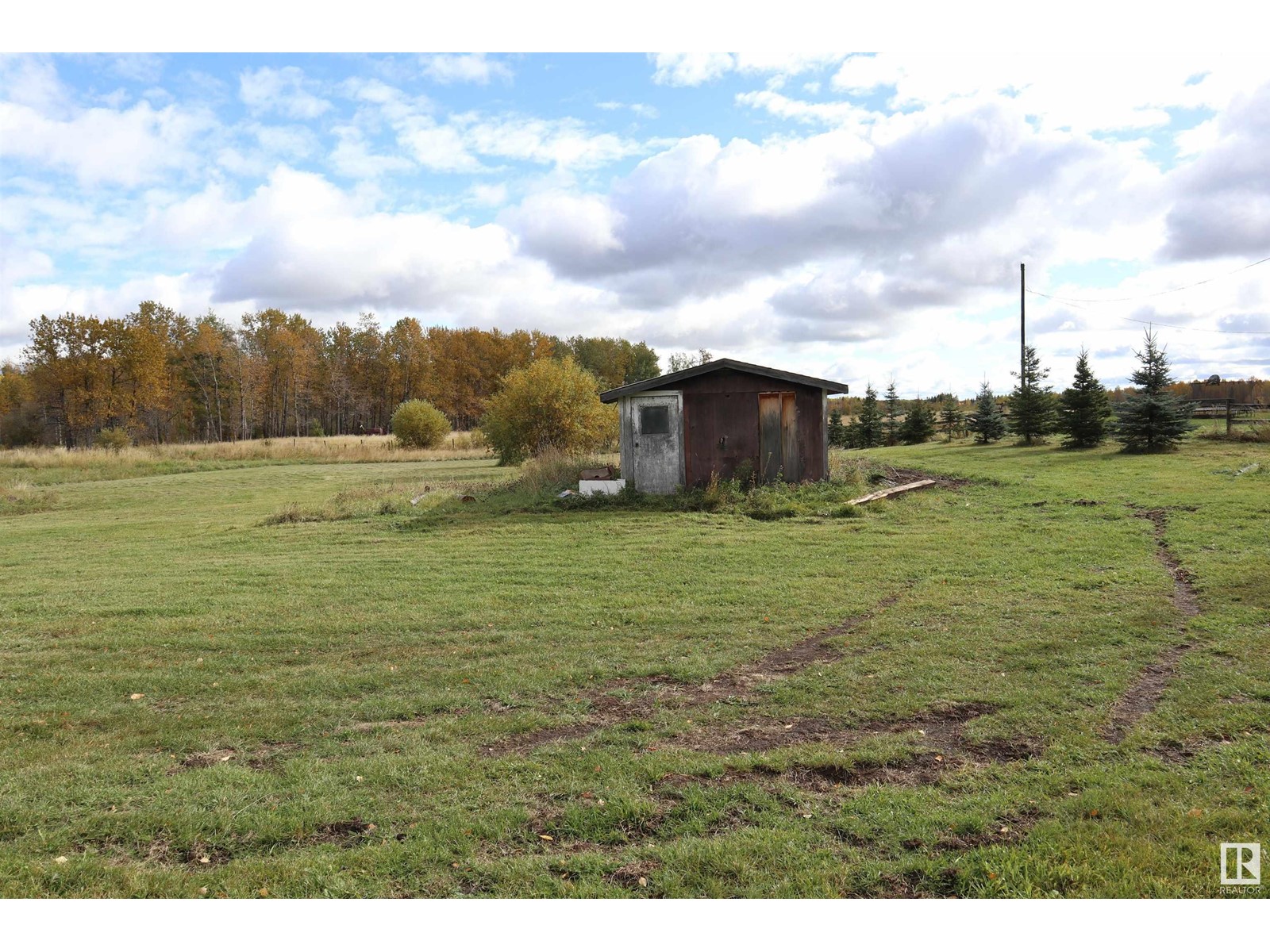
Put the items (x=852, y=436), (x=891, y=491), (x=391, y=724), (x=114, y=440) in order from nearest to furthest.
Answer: (x=391, y=724)
(x=891, y=491)
(x=114, y=440)
(x=852, y=436)

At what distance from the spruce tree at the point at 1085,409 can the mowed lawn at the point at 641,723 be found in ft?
58.1

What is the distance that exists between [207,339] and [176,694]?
6700 centimetres

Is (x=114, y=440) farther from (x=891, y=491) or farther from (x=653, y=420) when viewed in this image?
(x=891, y=491)

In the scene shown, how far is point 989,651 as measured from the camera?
6.94 m

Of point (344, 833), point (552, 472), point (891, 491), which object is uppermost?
point (552, 472)

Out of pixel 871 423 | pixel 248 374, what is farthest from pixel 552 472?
pixel 248 374

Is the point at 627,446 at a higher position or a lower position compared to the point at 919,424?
lower

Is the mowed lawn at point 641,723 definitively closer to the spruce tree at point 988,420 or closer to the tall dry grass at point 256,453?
the spruce tree at point 988,420

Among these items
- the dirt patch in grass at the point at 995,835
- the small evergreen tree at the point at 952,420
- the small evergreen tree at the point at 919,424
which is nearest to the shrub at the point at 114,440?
the small evergreen tree at the point at 919,424

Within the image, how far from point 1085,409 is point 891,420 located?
54.3ft

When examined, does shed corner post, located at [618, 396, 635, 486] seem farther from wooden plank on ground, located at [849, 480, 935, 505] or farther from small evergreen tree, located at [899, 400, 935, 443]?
small evergreen tree, located at [899, 400, 935, 443]

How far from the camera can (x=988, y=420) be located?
1438 inches

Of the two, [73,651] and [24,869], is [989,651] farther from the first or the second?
[73,651]

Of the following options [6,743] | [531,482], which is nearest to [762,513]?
[531,482]
